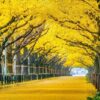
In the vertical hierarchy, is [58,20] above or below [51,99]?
above

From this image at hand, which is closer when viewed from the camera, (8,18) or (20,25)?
(8,18)

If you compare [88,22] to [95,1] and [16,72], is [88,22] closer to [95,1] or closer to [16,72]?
[95,1]

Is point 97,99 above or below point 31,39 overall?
below

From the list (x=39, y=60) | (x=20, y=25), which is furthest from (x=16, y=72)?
(x=20, y=25)

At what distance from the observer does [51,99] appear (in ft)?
85.2

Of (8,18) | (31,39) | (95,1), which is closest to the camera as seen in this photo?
(95,1)

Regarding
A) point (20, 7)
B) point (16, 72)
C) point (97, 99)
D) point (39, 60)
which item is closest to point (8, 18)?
point (20, 7)

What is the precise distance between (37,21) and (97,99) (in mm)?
21643

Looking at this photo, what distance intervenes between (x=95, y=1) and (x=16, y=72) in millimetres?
47598

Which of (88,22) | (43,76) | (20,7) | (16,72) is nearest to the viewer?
(88,22)

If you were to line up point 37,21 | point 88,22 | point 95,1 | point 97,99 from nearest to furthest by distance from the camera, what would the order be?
point 97,99 < point 95,1 < point 88,22 < point 37,21

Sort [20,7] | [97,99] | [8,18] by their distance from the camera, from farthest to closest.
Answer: [8,18]
[20,7]
[97,99]

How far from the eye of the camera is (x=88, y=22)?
29.5 metres

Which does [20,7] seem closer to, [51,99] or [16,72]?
[51,99]
